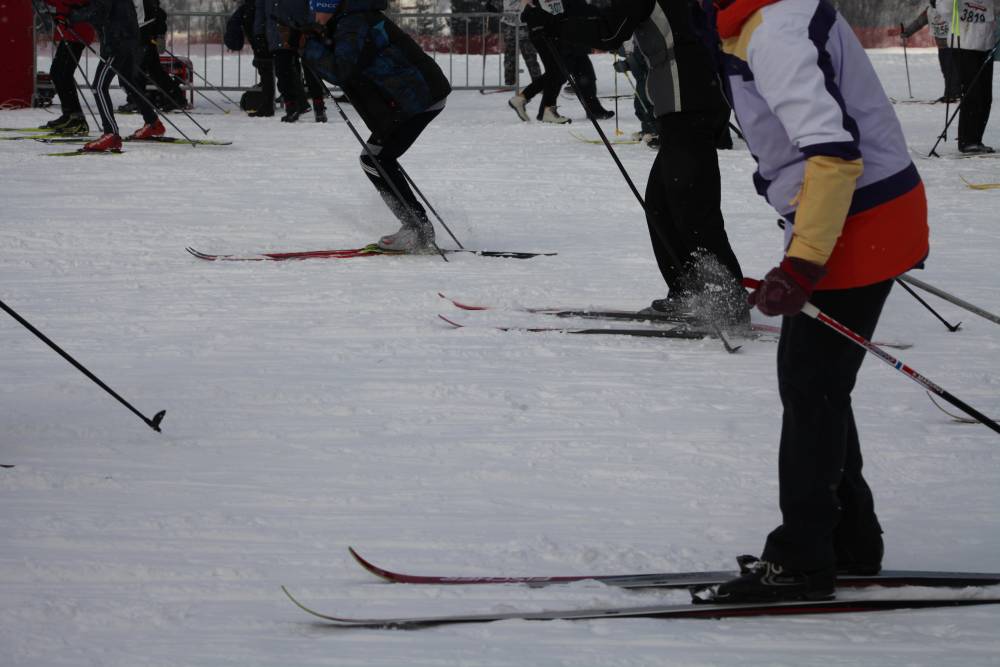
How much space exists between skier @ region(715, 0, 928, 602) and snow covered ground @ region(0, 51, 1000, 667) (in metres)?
0.20

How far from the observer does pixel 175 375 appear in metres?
4.44

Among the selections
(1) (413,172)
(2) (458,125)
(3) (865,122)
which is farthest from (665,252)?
(2) (458,125)

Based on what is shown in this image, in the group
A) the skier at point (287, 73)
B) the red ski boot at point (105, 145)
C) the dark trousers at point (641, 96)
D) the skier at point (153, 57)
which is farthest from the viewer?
the skier at point (153, 57)

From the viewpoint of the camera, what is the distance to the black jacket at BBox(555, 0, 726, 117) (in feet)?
15.9

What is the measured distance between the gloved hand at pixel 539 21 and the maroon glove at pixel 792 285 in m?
3.07

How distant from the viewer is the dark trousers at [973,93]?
31.7 ft

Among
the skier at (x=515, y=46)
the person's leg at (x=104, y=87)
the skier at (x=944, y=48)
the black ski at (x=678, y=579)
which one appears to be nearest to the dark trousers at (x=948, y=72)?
the skier at (x=944, y=48)

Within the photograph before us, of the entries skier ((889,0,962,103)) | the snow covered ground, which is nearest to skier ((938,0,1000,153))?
skier ((889,0,962,103))

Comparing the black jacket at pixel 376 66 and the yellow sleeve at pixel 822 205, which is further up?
the yellow sleeve at pixel 822 205

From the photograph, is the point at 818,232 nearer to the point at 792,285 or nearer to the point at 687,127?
the point at 792,285

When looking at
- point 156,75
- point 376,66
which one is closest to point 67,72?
point 156,75

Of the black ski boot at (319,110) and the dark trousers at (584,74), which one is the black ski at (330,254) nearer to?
the dark trousers at (584,74)

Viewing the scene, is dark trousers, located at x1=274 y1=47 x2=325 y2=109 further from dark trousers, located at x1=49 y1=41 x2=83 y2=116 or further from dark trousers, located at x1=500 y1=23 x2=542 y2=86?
dark trousers, located at x1=500 y1=23 x2=542 y2=86

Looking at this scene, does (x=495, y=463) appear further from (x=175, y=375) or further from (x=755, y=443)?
(x=175, y=375)
